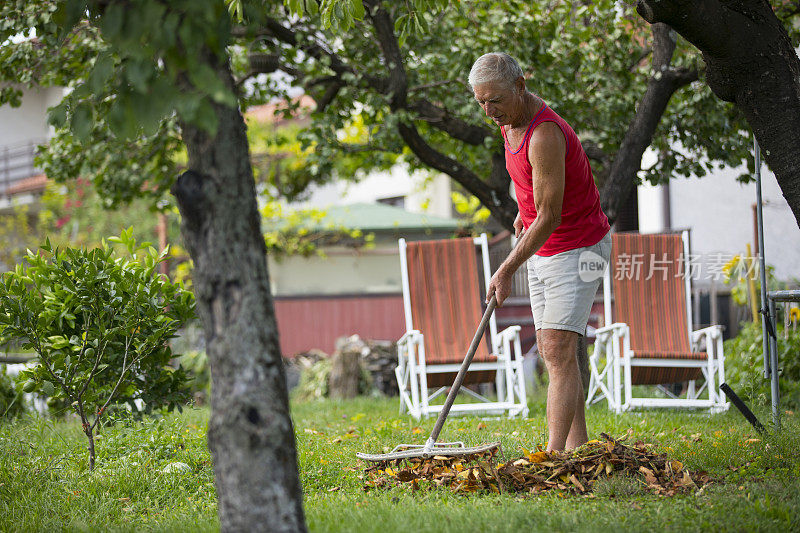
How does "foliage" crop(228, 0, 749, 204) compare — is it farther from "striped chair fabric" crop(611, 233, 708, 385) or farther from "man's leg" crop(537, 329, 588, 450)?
"man's leg" crop(537, 329, 588, 450)

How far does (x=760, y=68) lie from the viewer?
10.6ft

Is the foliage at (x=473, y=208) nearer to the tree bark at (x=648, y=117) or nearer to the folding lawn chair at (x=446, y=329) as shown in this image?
the folding lawn chair at (x=446, y=329)

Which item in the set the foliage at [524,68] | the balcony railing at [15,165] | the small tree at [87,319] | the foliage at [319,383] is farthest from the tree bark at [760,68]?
the balcony railing at [15,165]

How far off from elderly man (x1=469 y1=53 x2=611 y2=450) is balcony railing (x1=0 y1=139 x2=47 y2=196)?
73.8ft

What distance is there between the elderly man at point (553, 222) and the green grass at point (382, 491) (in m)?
0.50

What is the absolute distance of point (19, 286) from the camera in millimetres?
3557

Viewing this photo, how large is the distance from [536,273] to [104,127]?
15.6ft

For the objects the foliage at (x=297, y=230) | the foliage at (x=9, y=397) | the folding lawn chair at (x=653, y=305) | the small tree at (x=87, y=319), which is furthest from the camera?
the foliage at (x=297, y=230)

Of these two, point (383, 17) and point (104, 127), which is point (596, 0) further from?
point (104, 127)

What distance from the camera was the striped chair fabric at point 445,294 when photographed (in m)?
6.13

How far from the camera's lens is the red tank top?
10.8 feet

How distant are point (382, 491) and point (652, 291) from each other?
3.91 m

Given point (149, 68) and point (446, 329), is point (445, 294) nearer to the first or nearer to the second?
point (446, 329)

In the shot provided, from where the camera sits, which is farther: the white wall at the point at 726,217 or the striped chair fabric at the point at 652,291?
the white wall at the point at 726,217
